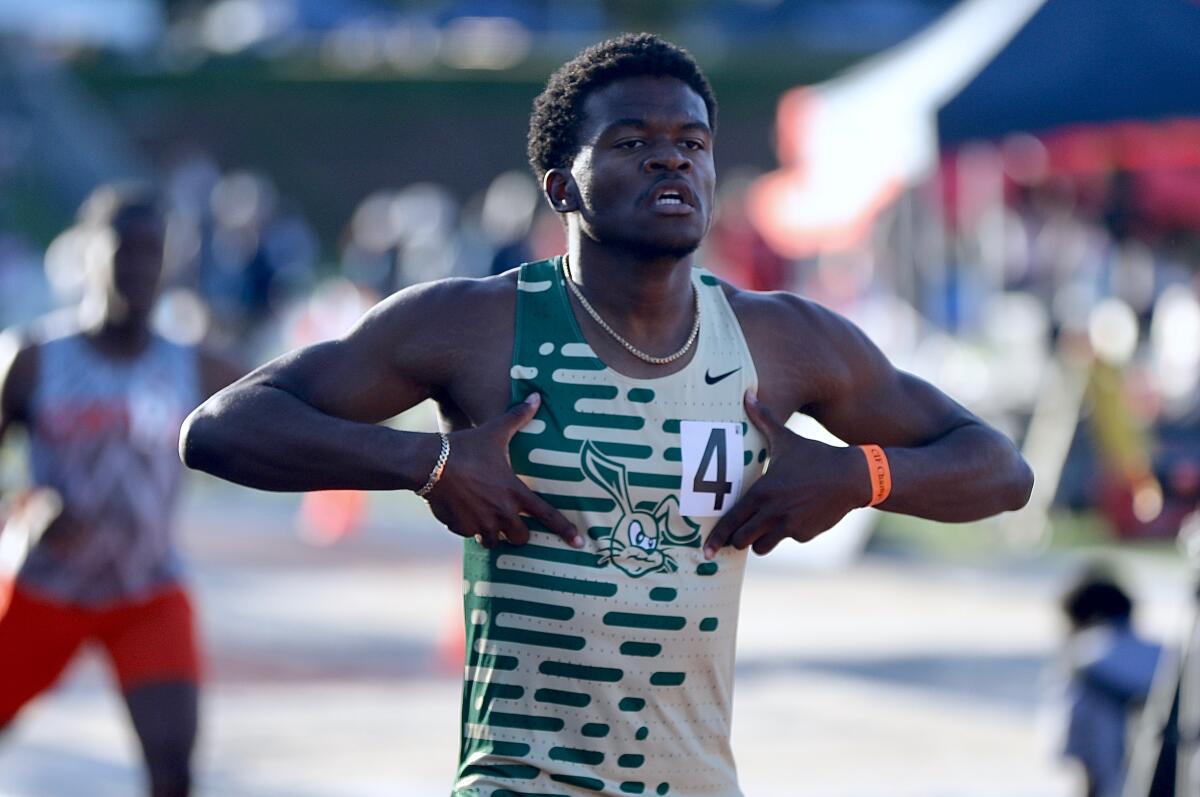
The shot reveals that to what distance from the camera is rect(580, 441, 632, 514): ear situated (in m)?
3.83

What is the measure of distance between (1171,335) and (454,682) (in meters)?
8.48

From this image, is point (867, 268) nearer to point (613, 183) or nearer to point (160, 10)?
point (613, 183)

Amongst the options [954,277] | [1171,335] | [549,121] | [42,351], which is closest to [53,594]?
[42,351]

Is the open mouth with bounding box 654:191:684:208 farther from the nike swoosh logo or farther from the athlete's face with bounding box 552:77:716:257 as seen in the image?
the nike swoosh logo

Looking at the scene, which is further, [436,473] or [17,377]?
[17,377]

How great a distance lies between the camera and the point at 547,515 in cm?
378

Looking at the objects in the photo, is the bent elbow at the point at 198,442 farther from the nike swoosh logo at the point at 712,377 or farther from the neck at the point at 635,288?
the nike swoosh logo at the point at 712,377

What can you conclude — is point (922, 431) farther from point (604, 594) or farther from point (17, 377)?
point (17, 377)

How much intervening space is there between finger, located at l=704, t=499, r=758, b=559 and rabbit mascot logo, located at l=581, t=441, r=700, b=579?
3 cm

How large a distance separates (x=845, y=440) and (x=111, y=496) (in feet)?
10.2

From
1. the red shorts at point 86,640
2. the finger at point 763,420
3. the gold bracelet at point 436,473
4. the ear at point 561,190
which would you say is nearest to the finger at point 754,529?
the finger at point 763,420

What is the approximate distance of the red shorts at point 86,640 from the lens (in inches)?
254

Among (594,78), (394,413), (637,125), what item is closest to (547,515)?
(394,413)

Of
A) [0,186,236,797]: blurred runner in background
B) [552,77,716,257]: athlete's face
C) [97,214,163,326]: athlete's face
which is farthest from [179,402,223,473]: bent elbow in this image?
[97,214,163,326]: athlete's face
